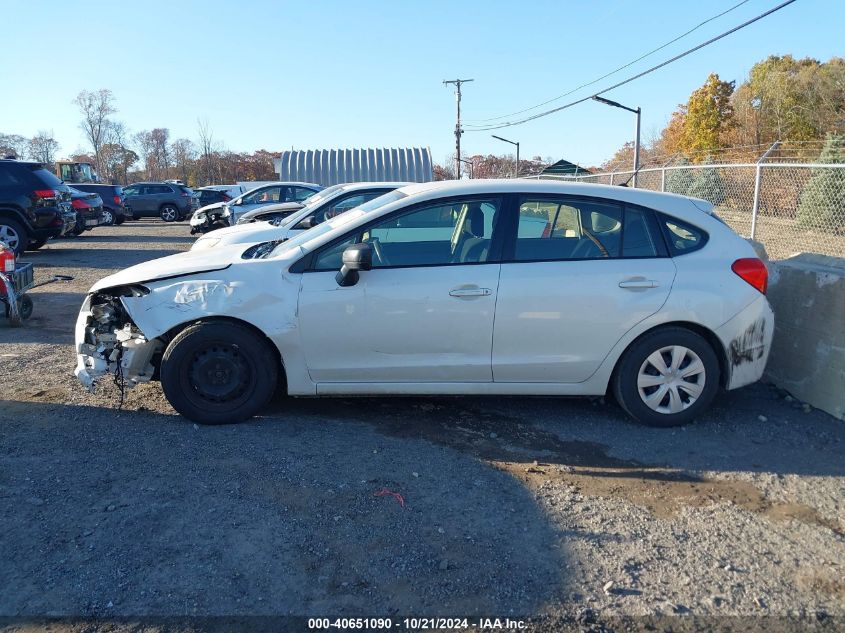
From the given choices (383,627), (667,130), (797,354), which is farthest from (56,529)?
(667,130)

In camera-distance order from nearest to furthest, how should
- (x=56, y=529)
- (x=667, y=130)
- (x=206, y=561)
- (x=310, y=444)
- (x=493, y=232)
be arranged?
(x=206, y=561)
(x=56, y=529)
(x=310, y=444)
(x=493, y=232)
(x=667, y=130)

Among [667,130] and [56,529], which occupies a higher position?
[667,130]

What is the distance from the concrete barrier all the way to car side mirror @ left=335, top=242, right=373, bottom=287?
3.41m

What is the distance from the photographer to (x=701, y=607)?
9.22 feet

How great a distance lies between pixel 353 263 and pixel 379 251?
0.34m

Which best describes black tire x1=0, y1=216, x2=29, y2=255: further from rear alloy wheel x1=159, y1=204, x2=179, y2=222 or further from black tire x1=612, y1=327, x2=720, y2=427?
rear alloy wheel x1=159, y1=204, x2=179, y2=222

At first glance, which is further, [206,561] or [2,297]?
[2,297]

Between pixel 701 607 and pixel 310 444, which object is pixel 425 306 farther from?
pixel 701 607

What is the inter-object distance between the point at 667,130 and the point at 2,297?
55.3 metres

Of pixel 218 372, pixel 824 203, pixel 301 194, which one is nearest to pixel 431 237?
pixel 218 372

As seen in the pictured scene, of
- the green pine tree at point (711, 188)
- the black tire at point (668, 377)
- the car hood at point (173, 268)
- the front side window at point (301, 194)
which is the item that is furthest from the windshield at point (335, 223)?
the front side window at point (301, 194)

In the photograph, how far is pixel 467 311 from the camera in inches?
178

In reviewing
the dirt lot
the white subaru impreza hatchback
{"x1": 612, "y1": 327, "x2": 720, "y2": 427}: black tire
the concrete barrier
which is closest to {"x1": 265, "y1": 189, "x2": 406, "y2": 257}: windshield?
the white subaru impreza hatchback

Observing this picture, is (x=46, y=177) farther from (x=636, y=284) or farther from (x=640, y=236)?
(x=636, y=284)
